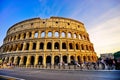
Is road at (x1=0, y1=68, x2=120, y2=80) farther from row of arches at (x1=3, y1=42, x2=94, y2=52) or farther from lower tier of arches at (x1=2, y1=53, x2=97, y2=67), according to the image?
row of arches at (x1=3, y1=42, x2=94, y2=52)

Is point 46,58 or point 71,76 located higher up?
point 46,58

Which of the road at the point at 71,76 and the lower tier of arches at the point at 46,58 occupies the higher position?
the lower tier of arches at the point at 46,58

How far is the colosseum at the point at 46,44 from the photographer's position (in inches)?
1006

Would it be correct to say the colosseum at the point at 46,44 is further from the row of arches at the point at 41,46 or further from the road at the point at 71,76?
the road at the point at 71,76

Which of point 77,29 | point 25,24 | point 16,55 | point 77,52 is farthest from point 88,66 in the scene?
point 25,24

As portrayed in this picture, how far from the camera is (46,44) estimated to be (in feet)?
86.4

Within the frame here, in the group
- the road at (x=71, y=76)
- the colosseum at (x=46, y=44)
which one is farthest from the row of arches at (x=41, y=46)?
the road at (x=71, y=76)

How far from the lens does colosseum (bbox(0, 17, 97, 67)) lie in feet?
83.9

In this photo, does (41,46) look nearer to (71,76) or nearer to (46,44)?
(46,44)

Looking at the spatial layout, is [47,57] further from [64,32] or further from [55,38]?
[64,32]

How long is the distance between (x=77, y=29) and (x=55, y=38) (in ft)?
25.5

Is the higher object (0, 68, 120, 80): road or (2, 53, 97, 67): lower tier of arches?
(2, 53, 97, 67): lower tier of arches

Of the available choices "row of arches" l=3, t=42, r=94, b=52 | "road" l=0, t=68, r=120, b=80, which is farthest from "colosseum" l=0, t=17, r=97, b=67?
"road" l=0, t=68, r=120, b=80

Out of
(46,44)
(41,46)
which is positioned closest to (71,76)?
(46,44)
